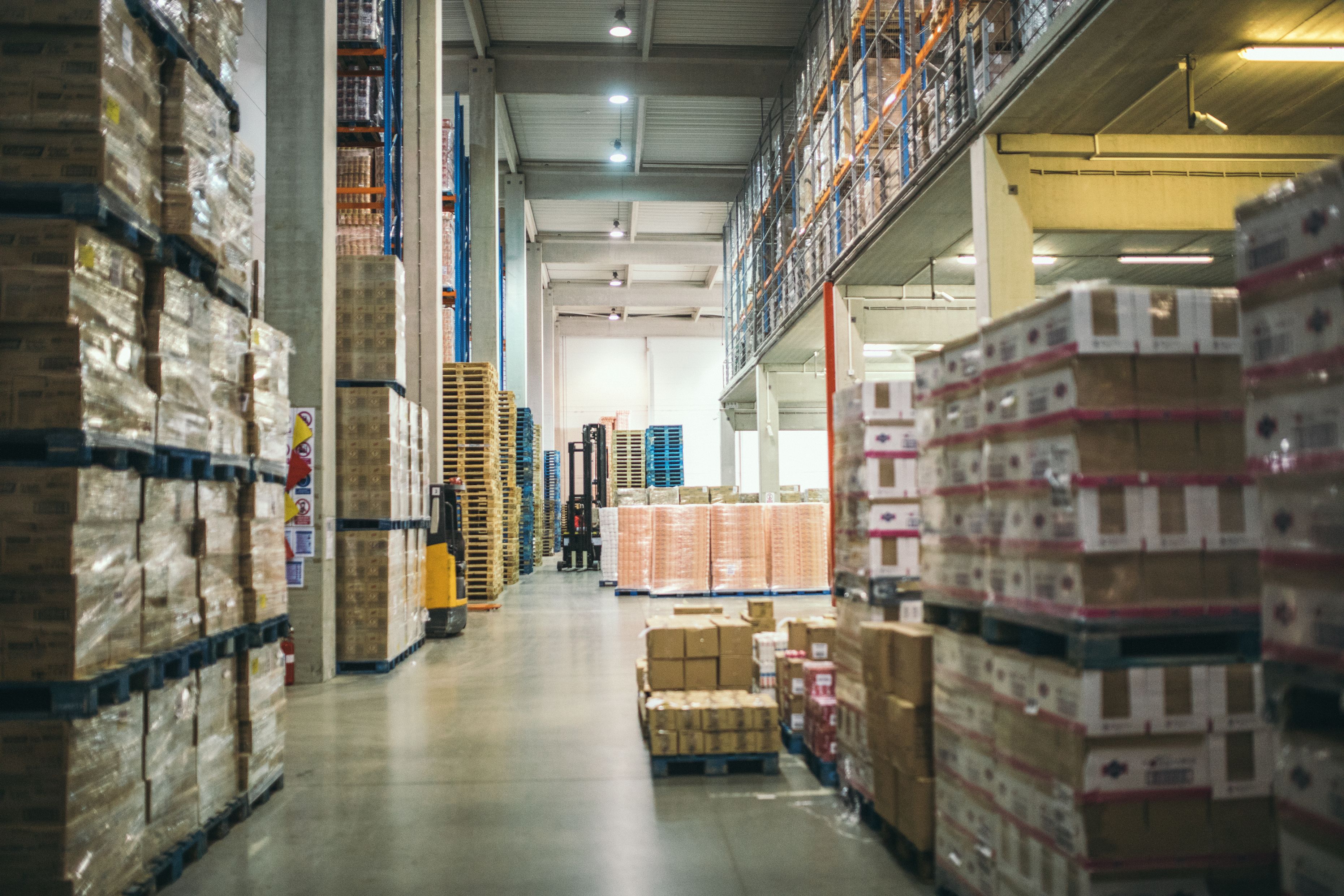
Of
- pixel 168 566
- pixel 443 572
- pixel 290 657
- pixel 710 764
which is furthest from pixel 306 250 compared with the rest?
pixel 710 764

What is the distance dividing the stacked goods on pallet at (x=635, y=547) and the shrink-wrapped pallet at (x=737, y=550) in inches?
42.5

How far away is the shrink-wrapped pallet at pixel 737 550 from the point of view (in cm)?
1488

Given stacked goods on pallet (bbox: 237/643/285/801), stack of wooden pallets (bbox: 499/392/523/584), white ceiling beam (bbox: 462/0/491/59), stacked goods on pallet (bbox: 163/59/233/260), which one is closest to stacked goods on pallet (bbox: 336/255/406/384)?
stacked goods on pallet (bbox: 237/643/285/801)

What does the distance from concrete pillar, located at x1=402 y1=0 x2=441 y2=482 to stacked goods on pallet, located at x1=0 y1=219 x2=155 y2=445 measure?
348 inches

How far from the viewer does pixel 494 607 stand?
13875 mm

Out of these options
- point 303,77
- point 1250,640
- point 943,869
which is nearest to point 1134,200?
point 1250,640

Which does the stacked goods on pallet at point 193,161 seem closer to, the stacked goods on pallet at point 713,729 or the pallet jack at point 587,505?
the stacked goods on pallet at point 713,729

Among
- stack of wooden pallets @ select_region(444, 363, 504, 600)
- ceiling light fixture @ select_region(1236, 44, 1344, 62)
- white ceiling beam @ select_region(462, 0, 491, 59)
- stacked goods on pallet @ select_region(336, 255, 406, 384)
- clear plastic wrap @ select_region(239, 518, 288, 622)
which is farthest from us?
white ceiling beam @ select_region(462, 0, 491, 59)

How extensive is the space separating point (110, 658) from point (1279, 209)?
12.9 ft

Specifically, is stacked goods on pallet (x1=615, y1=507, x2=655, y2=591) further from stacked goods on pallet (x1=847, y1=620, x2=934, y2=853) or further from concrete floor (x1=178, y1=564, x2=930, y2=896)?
stacked goods on pallet (x1=847, y1=620, x2=934, y2=853)

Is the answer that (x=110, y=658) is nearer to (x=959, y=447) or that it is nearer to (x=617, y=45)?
(x=959, y=447)

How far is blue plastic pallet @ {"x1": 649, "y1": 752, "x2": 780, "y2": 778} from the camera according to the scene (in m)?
5.21

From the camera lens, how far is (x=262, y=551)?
482cm

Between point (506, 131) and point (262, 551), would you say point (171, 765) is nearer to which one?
point (262, 551)
